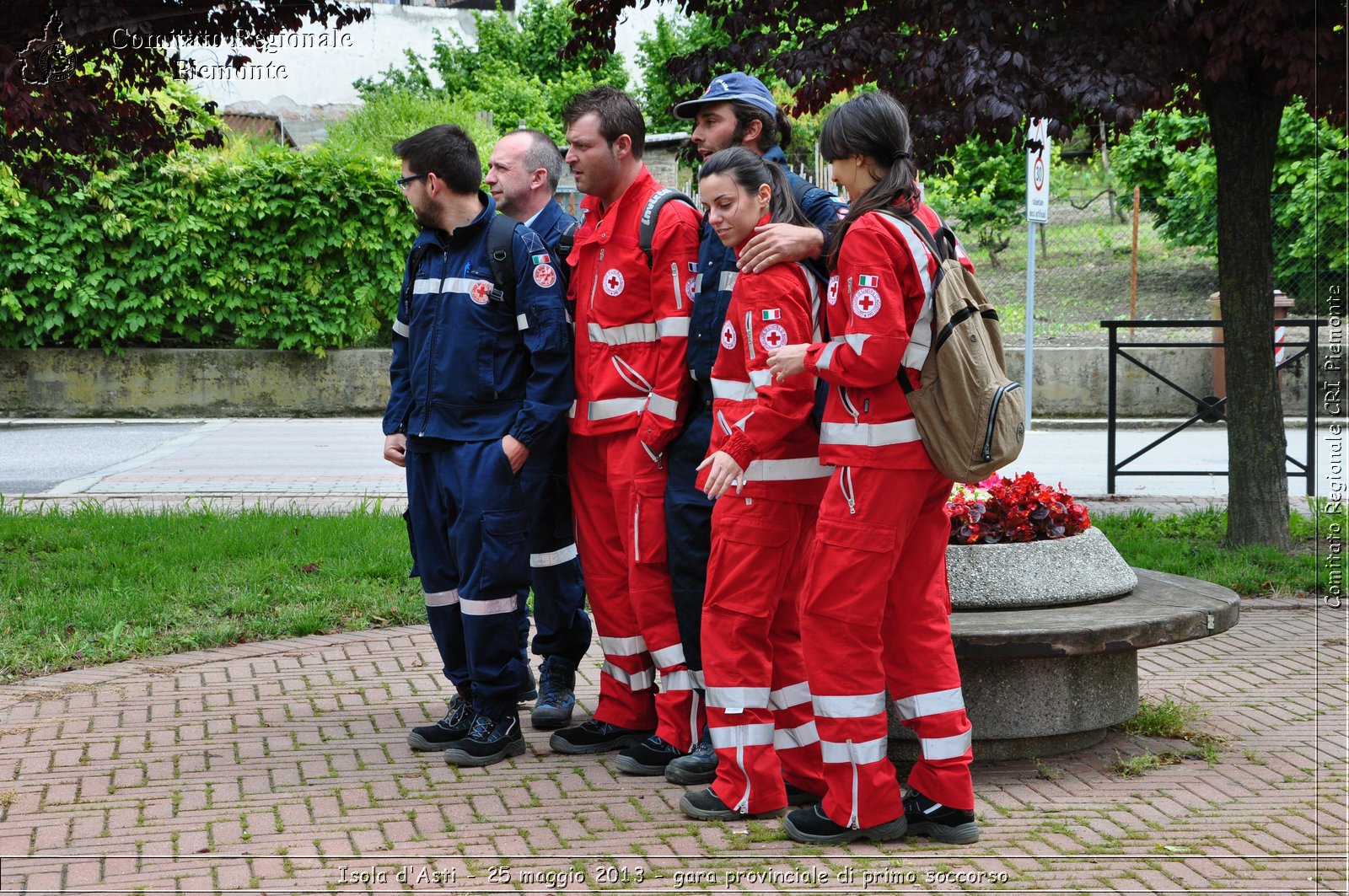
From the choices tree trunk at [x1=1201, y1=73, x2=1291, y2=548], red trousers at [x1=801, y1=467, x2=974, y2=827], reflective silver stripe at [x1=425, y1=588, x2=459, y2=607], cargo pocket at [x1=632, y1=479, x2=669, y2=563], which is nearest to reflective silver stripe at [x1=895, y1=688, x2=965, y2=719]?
red trousers at [x1=801, y1=467, x2=974, y2=827]

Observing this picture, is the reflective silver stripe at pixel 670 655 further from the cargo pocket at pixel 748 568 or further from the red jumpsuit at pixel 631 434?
the cargo pocket at pixel 748 568

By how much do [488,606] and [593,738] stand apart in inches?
25.6

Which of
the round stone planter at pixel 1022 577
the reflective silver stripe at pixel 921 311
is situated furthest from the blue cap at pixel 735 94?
the round stone planter at pixel 1022 577

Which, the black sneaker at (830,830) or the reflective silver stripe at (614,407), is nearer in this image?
the black sneaker at (830,830)

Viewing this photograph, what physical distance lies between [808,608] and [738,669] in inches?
17.2

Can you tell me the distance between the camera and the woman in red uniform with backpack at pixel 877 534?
3846 millimetres

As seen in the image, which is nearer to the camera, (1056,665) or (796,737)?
(796,737)

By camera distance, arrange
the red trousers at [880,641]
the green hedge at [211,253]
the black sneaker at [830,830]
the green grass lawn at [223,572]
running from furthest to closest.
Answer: the green hedge at [211,253]
the green grass lawn at [223,572]
the black sneaker at [830,830]
the red trousers at [880,641]

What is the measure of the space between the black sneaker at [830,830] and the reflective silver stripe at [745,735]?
289mm

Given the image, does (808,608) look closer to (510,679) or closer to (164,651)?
(510,679)

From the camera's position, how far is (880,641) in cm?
396

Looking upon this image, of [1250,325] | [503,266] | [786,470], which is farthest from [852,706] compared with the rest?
[1250,325]

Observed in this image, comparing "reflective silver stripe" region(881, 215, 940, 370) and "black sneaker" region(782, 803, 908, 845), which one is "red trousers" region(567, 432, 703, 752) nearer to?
"black sneaker" region(782, 803, 908, 845)

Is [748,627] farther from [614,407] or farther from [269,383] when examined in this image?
[269,383]
